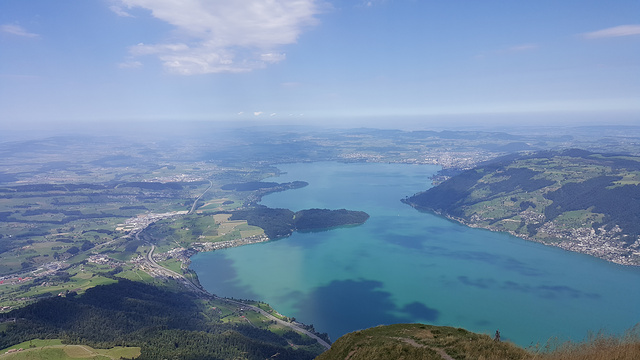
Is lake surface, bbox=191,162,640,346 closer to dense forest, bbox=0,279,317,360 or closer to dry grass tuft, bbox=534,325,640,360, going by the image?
dense forest, bbox=0,279,317,360

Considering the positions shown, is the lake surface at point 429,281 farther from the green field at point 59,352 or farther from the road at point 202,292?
the green field at point 59,352

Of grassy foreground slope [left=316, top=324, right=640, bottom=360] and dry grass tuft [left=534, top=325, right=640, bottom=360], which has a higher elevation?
dry grass tuft [left=534, top=325, right=640, bottom=360]

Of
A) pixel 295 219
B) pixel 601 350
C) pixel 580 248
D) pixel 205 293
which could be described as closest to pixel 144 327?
pixel 205 293

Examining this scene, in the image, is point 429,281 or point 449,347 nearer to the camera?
point 449,347

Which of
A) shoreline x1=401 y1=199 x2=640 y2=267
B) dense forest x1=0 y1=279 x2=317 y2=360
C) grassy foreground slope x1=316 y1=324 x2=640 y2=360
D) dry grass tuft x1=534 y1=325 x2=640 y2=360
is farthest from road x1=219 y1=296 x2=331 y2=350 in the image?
shoreline x1=401 y1=199 x2=640 y2=267

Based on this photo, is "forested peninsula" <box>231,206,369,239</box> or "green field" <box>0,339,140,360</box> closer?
"green field" <box>0,339,140,360</box>

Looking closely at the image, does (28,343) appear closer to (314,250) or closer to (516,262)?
(314,250)

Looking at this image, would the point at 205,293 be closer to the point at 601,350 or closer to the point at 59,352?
the point at 59,352

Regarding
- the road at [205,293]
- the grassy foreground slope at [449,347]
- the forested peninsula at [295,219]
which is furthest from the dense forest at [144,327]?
the forested peninsula at [295,219]

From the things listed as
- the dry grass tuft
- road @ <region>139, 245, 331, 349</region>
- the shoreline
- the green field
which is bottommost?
road @ <region>139, 245, 331, 349</region>
